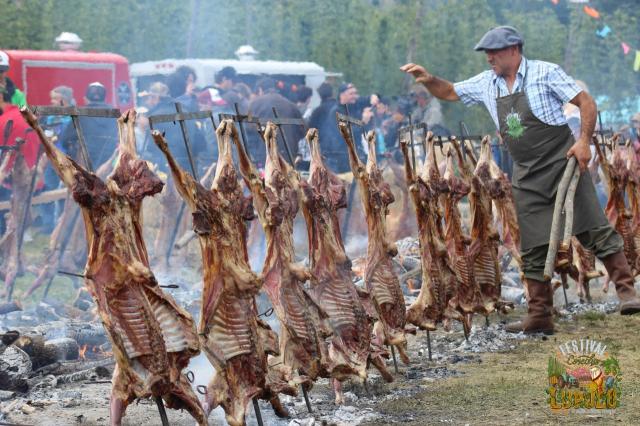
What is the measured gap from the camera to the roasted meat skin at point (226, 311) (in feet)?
20.0

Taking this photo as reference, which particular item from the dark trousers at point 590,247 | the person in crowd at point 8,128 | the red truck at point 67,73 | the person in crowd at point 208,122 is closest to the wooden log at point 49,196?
the person in crowd at point 8,128

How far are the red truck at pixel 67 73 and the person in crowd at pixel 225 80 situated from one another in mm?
2611

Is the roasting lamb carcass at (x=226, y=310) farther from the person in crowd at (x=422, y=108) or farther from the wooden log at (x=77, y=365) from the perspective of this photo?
the person in crowd at (x=422, y=108)

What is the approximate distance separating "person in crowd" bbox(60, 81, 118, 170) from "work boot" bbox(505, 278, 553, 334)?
6.23 metres

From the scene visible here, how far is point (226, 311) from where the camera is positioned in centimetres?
616

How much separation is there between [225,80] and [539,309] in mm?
8374

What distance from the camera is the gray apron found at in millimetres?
9406

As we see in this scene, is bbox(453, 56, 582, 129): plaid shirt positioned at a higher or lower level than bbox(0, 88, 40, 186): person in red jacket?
higher

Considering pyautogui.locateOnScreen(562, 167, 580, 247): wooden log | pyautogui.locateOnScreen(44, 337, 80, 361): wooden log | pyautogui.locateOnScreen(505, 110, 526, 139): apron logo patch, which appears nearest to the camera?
pyautogui.locateOnScreen(44, 337, 80, 361): wooden log

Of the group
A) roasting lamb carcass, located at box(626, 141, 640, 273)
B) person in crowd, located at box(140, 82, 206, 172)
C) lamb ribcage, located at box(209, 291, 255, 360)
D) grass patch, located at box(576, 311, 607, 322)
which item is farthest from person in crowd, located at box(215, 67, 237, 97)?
lamb ribcage, located at box(209, 291, 255, 360)

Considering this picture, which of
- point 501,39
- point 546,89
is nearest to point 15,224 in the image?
point 501,39

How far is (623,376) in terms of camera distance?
783 cm

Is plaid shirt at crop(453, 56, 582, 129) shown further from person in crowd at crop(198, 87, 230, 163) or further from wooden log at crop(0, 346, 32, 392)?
person in crowd at crop(198, 87, 230, 163)

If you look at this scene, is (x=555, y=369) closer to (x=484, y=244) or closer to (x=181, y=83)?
(x=484, y=244)
